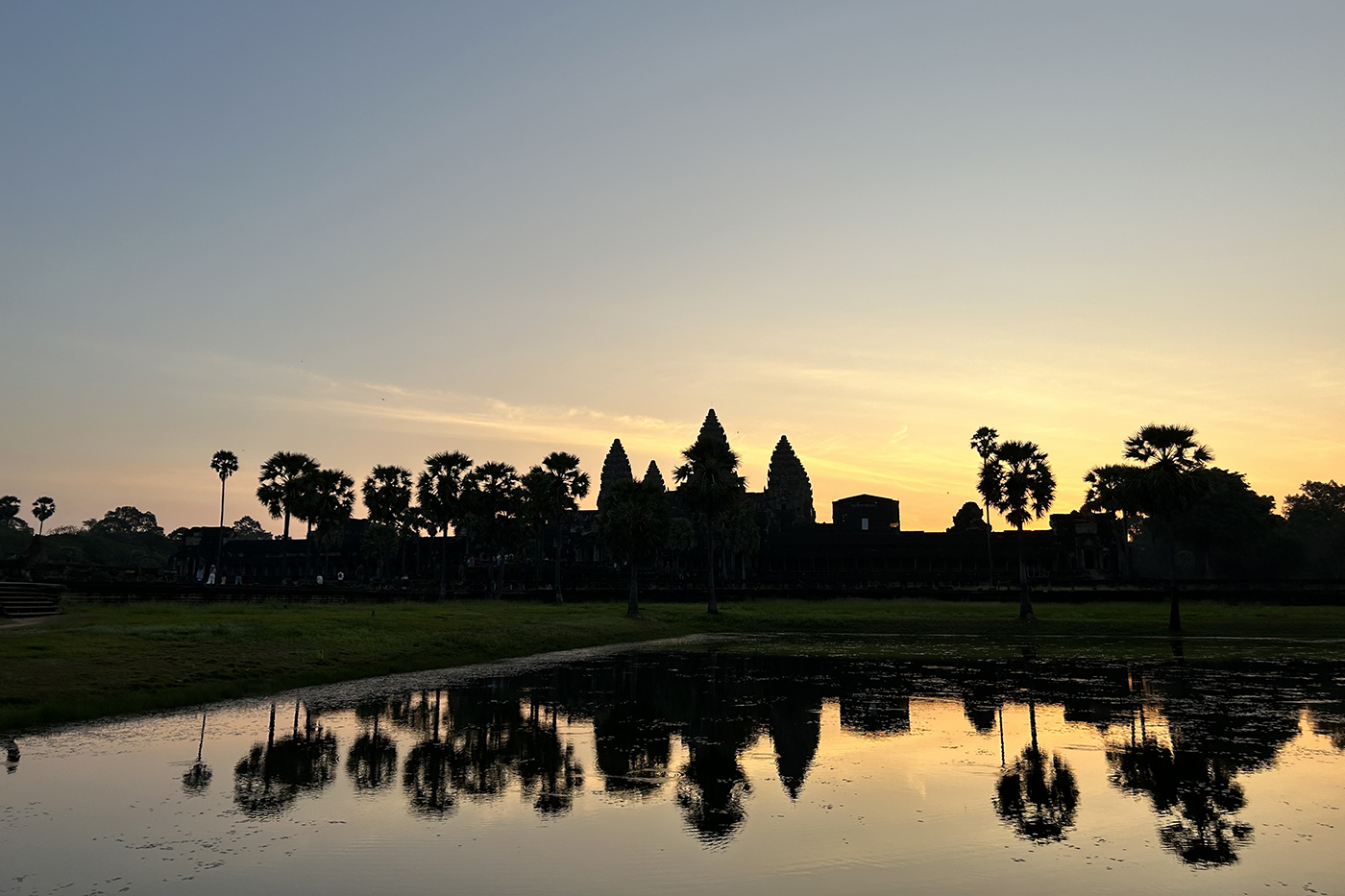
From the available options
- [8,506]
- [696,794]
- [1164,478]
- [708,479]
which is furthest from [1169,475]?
[8,506]

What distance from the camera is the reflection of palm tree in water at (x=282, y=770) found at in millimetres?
14016

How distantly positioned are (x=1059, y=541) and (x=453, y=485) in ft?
199

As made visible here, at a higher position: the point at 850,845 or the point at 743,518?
the point at 743,518

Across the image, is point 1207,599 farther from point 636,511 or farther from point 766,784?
point 766,784

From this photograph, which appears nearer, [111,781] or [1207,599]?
[111,781]

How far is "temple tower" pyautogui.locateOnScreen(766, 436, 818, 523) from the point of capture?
445 feet

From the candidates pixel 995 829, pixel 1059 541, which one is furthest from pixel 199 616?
pixel 1059 541

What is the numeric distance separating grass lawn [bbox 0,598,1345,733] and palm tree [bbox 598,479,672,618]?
416 cm

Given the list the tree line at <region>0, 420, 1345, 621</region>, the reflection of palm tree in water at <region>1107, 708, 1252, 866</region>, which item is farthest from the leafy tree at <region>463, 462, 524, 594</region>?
the reflection of palm tree in water at <region>1107, 708, 1252, 866</region>

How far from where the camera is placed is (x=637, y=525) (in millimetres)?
66062

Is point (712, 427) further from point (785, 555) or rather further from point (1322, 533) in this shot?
point (1322, 533)

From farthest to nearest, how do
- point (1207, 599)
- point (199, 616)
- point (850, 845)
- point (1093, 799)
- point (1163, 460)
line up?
1. point (1207, 599)
2. point (1163, 460)
3. point (199, 616)
4. point (1093, 799)
5. point (850, 845)

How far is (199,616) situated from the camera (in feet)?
132

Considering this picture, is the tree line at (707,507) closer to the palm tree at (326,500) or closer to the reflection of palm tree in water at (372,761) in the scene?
the palm tree at (326,500)
